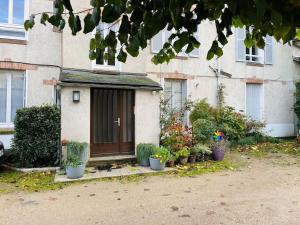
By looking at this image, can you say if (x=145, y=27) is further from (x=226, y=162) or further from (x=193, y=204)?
(x=226, y=162)

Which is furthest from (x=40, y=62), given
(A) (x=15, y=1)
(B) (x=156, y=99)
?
(B) (x=156, y=99)

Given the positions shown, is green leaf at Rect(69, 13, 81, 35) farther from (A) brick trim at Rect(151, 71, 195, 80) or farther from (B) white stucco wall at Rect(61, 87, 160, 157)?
(A) brick trim at Rect(151, 71, 195, 80)

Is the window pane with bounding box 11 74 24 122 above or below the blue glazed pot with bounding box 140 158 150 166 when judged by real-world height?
above

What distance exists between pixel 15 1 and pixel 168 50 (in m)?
10.1

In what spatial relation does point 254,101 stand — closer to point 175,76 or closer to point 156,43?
point 175,76

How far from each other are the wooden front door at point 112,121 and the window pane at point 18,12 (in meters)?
4.07

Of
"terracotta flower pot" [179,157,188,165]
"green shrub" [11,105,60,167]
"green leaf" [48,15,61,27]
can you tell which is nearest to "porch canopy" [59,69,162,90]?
"green shrub" [11,105,60,167]

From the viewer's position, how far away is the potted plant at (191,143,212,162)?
9.81 m

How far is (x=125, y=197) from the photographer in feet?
20.7

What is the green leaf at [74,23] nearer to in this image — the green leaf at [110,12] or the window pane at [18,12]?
the green leaf at [110,12]

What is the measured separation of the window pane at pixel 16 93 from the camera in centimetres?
1080

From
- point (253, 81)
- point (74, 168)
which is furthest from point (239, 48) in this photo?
point (74, 168)

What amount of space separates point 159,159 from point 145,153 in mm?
765

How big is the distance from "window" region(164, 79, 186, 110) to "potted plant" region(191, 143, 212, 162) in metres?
3.68
